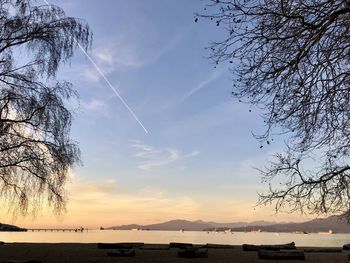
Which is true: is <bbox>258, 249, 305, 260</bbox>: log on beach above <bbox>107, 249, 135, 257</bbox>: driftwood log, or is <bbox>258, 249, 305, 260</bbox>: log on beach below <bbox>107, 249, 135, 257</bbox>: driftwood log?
below

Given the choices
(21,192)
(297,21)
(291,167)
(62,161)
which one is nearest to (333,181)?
(291,167)

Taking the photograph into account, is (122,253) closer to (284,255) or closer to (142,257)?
(142,257)

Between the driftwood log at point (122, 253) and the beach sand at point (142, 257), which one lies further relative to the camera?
the driftwood log at point (122, 253)

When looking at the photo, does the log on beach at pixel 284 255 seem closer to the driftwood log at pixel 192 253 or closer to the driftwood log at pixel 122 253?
the driftwood log at pixel 192 253

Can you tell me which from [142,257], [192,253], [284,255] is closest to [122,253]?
[142,257]

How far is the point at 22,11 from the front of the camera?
67.3 ft

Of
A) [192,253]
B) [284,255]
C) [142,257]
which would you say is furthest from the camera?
[142,257]

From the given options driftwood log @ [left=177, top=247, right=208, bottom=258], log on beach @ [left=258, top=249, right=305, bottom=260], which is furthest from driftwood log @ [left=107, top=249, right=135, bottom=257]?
log on beach @ [left=258, top=249, right=305, bottom=260]

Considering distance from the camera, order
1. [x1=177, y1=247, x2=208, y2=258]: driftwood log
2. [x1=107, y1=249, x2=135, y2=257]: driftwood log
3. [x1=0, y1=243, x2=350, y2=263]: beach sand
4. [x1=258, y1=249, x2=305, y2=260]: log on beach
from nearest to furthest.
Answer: [x1=0, y1=243, x2=350, y2=263]: beach sand → [x1=258, y1=249, x2=305, y2=260]: log on beach → [x1=177, y1=247, x2=208, y2=258]: driftwood log → [x1=107, y1=249, x2=135, y2=257]: driftwood log

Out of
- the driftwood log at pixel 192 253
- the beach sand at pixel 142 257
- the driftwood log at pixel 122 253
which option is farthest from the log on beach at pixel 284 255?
the driftwood log at pixel 122 253

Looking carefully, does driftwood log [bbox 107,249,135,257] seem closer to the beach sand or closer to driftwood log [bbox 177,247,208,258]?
the beach sand

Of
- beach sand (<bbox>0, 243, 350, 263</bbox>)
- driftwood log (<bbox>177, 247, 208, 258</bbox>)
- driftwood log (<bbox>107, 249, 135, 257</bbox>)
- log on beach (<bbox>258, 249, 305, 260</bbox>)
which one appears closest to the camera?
beach sand (<bbox>0, 243, 350, 263</bbox>)

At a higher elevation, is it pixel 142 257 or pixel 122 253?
pixel 122 253

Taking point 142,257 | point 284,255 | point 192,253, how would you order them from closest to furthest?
point 284,255
point 192,253
point 142,257
